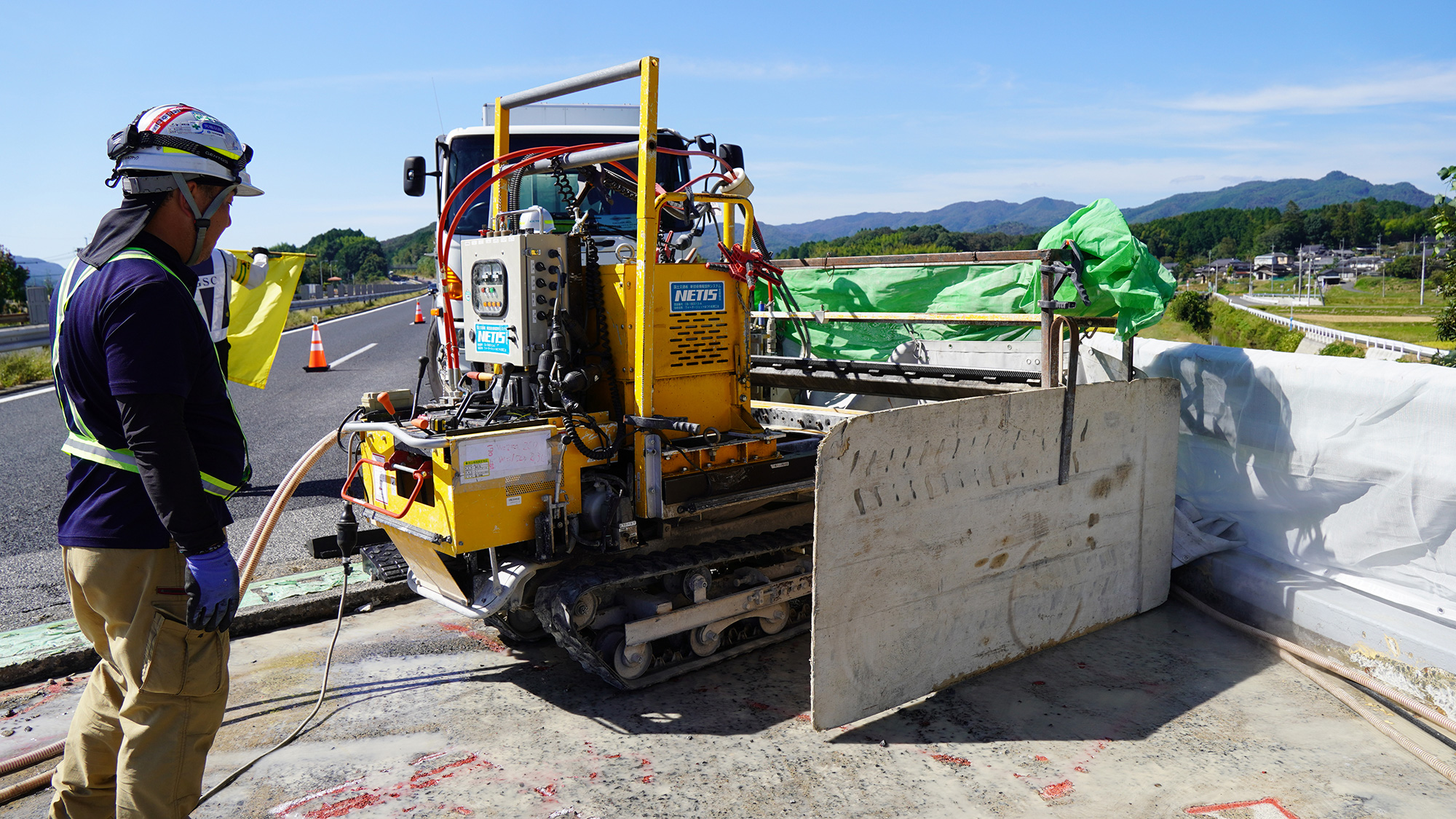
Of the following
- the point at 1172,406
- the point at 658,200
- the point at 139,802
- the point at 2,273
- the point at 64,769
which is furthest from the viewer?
the point at 2,273

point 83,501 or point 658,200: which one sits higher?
point 658,200

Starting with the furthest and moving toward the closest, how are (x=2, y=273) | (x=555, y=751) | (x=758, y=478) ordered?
(x=2, y=273) → (x=758, y=478) → (x=555, y=751)

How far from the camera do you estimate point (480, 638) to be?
4957mm

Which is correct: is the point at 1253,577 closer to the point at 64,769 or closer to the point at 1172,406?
the point at 1172,406

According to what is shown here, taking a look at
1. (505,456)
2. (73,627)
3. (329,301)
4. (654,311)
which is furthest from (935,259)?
(329,301)

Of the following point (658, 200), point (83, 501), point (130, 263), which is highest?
point (658, 200)

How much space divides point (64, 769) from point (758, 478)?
118 inches

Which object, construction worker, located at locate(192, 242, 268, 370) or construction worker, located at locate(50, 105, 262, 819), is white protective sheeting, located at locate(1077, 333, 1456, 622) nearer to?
construction worker, located at locate(50, 105, 262, 819)

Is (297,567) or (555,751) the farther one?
(297,567)

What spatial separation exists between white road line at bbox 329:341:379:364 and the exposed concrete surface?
48.4 feet

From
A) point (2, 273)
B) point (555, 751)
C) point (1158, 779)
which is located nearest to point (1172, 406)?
point (1158, 779)

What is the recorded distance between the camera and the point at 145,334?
2.46 m

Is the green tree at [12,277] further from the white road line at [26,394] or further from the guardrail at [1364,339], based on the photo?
the guardrail at [1364,339]

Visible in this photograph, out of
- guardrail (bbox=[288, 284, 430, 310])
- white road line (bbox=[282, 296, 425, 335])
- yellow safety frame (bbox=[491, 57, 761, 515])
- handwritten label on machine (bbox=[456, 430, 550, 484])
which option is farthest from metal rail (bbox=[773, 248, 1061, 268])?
guardrail (bbox=[288, 284, 430, 310])
